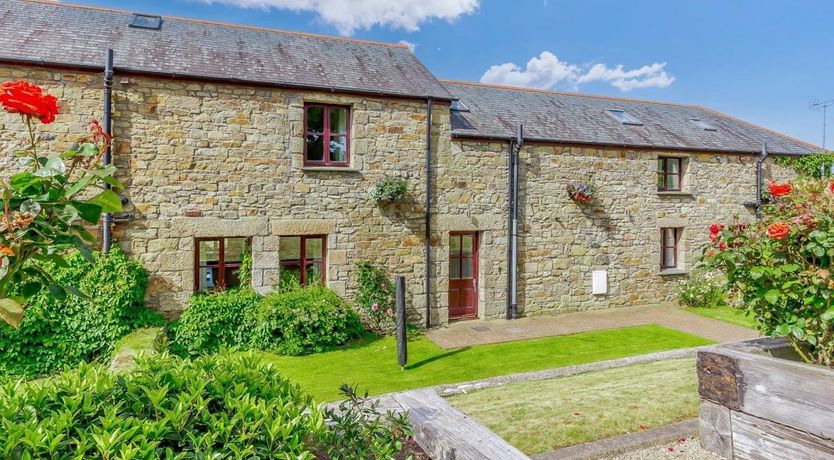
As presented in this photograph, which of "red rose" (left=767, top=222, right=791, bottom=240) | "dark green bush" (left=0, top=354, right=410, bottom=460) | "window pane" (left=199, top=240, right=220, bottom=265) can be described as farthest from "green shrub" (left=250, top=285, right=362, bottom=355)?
"red rose" (left=767, top=222, right=791, bottom=240)

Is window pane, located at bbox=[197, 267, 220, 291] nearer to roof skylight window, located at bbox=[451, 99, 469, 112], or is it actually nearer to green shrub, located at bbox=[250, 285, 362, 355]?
green shrub, located at bbox=[250, 285, 362, 355]

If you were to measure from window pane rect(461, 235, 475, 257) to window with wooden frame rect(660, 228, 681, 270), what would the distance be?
19.6ft

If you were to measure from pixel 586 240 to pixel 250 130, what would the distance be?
8405mm

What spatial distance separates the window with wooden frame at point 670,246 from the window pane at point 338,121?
9.42 meters

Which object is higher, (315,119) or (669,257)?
(315,119)

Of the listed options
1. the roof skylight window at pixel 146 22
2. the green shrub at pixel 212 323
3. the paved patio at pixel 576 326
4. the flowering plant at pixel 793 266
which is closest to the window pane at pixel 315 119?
the green shrub at pixel 212 323

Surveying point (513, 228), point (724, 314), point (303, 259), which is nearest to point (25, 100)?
point (303, 259)

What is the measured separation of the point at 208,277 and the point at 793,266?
890 centimetres

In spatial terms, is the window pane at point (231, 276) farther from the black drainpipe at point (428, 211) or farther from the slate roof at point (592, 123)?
the slate roof at point (592, 123)

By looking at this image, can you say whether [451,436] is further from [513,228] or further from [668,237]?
[668,237]

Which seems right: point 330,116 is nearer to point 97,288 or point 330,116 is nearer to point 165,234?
point 165,234

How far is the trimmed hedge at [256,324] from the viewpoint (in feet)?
26.5

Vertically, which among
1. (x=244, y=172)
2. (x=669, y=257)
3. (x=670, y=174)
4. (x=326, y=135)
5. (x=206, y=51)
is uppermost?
(x=206, y=51)

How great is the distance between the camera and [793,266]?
12.0 ft
